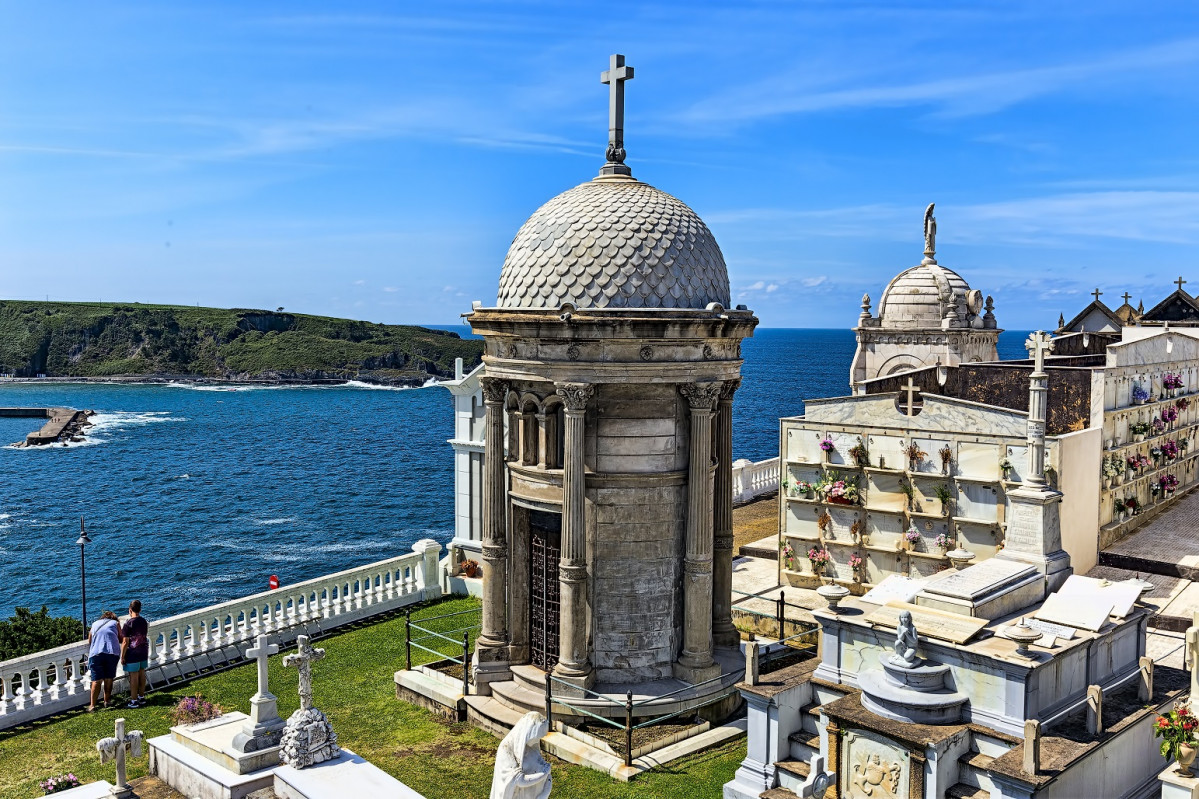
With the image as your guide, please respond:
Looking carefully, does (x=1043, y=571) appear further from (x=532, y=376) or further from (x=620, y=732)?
(x=532, y=376)

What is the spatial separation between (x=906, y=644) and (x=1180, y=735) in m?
3.17

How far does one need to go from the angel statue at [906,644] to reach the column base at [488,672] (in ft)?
23.8

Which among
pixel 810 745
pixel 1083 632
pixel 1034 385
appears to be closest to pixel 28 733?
pixel 810 745

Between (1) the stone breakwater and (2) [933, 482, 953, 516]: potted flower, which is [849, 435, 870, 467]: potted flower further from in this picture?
(1) the stone breakwater

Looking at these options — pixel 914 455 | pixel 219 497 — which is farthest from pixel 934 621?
pixel 219 497

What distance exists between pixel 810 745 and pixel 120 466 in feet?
350

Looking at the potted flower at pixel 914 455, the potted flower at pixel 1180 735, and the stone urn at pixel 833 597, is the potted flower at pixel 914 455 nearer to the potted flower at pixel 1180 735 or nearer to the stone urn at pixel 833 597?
the stone urn at pixel 833 597

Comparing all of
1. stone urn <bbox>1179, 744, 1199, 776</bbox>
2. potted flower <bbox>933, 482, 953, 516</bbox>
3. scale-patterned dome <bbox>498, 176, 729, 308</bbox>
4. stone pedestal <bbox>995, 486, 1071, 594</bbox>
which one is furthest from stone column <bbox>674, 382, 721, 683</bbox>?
potted flower <bbox>933, 482, 953, 516</bbox>

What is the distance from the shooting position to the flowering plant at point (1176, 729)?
37.0 feet

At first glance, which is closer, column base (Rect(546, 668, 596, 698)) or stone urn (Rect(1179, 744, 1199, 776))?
stone urn (Rect(1179, 744, 1199, 776))

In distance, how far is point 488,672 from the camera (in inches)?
659

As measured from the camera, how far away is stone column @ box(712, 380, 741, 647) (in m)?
17.4

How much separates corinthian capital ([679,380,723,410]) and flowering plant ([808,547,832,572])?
8.55 meters

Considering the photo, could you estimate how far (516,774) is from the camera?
938cm
